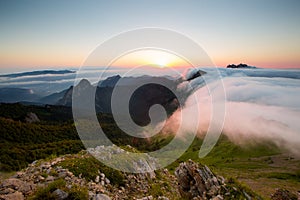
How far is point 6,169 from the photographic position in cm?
7256

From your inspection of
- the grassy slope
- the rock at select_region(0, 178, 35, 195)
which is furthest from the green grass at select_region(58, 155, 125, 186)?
the grassy slope

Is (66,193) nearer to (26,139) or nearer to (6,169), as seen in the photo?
(6,169)

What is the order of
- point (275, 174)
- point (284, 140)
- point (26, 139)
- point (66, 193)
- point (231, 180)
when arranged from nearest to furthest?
point (66, 193)
point (231, 180)
point (275, 174)
point (26, 139)
point (284, 140)


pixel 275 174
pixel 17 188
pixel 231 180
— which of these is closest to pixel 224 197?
pixel 231 180

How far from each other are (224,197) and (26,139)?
→ 121 metres

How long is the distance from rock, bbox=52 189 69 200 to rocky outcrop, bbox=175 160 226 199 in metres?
8.73

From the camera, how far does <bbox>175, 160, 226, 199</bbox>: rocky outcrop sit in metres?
17.1

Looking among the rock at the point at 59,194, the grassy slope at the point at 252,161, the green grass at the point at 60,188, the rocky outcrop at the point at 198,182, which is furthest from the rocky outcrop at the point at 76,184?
the grassy slope at the point at 252,161

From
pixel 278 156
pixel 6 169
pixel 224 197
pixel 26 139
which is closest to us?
pixel 224 197

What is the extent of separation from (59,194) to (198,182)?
9770 mm

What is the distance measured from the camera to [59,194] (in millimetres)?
12414

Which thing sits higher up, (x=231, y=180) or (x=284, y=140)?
(x=231, y=180)

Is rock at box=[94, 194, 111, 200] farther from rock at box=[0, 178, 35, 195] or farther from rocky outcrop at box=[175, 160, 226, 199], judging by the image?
rocky outcrop at box=[175, 160, 226, 199]

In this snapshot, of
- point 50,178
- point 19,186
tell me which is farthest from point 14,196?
point 50,178
